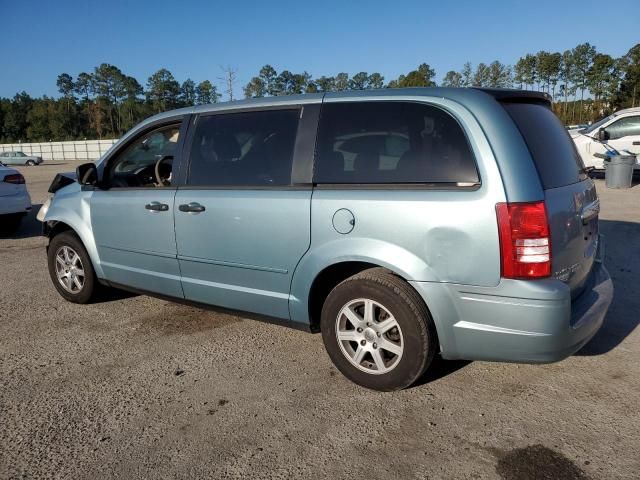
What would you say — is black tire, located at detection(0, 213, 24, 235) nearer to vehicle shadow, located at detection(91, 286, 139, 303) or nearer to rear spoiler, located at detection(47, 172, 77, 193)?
rear spoiler, located at detection(47, 172, 77, 193)

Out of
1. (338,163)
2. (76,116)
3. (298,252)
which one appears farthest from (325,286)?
(76,116)

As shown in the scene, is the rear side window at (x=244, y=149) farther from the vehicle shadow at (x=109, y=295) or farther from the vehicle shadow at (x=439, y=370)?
the vehicle shadow at (x=109, y=295)

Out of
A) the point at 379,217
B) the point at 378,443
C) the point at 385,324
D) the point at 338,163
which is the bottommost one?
the point at 378,443

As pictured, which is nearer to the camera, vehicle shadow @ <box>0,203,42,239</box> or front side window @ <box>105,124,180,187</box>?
front side window @ <box>105,124,180,187</box>

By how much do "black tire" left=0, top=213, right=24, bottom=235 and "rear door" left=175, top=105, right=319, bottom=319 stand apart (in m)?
6.44

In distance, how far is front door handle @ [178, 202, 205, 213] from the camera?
3.72 m

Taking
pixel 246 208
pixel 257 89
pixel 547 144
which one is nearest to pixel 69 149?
pixel 257 89

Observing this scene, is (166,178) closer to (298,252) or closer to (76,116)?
(298,252)

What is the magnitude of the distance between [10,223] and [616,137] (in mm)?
14907

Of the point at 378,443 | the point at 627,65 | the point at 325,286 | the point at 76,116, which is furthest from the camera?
the point at 76,116

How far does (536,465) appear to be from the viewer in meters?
2.44

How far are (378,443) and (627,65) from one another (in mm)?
64118

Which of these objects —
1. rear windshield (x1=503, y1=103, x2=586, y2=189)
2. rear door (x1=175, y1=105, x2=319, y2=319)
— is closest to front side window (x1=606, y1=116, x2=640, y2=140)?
rear windshield (x1=503, y1=103, x2=586, y2=189)

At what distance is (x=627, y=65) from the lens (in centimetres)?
5409
